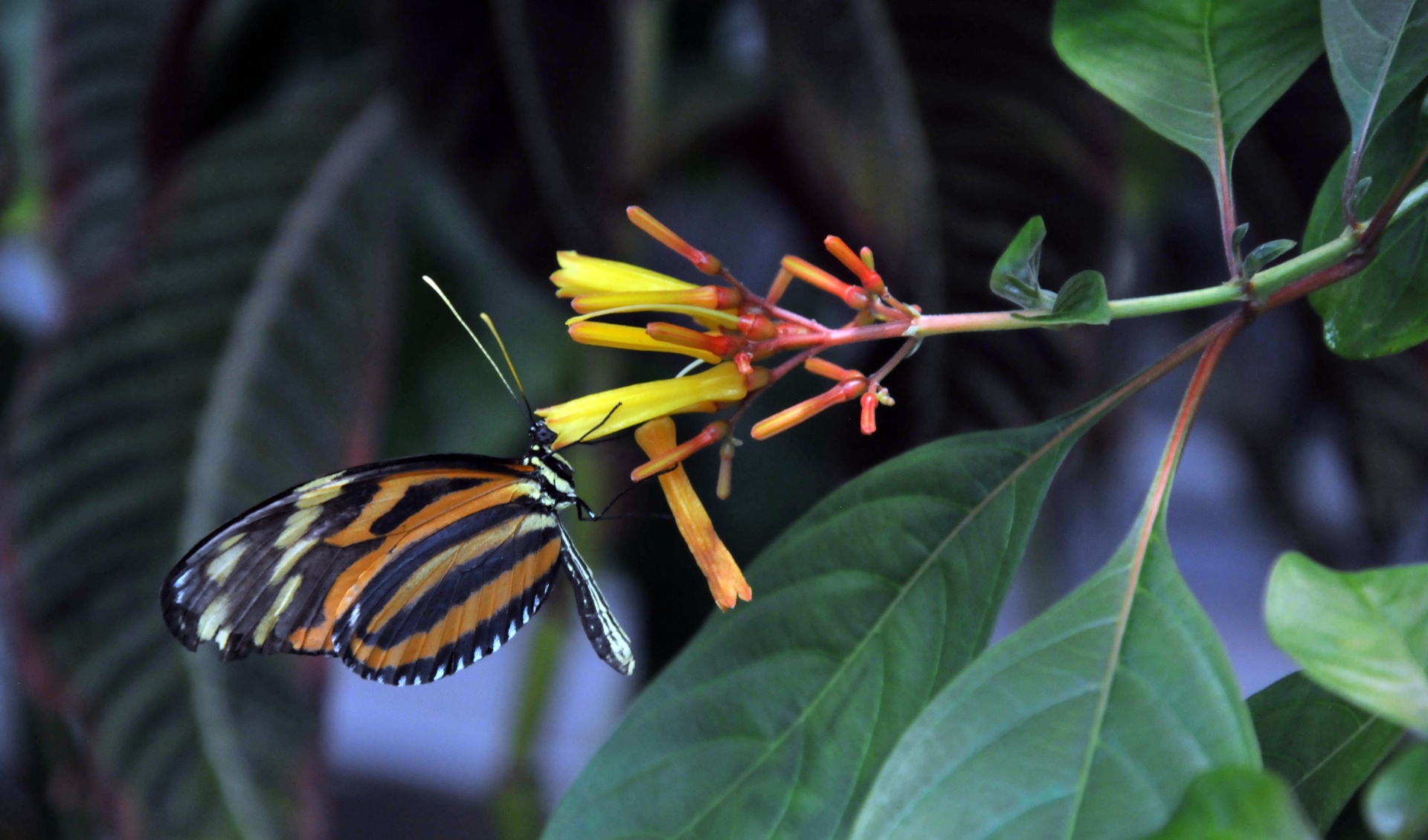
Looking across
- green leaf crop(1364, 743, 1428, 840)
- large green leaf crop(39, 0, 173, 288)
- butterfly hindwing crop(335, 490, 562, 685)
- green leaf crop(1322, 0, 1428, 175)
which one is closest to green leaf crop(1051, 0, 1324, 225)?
green leaf crop(1322, 0, 1428, 175)

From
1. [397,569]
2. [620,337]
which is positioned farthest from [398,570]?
[620,337]

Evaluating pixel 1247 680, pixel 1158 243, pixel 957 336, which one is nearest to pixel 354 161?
pixel 957 336

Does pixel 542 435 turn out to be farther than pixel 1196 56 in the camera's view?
Yes

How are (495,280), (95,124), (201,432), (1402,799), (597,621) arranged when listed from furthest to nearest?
(495,280) → (95,124) → (201,432) → (597,621) → (1402,799)

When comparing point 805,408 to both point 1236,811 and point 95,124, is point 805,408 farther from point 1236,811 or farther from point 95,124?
point 95,124

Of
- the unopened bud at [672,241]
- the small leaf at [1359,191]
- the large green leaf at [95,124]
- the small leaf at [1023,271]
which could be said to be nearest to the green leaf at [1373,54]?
the small leaf at [1359,191]

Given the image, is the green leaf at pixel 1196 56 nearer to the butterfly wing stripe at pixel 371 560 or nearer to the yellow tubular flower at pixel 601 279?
the yellow tubular flower at pixel 601 279
